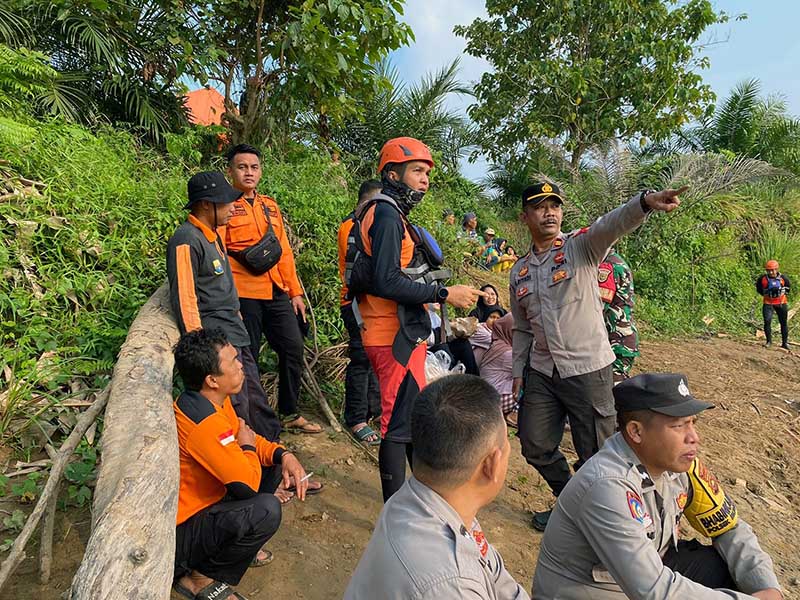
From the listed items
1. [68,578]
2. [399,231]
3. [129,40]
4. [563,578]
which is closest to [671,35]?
[129,40]

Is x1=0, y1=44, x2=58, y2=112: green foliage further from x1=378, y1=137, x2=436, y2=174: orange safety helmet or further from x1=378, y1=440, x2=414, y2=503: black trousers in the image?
x1=378, y1=440, x2=414, y2=503: black trousers

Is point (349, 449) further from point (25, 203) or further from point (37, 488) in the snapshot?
point (25, 203)

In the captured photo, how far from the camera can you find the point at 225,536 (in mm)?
2291

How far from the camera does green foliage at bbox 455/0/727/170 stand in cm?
1111

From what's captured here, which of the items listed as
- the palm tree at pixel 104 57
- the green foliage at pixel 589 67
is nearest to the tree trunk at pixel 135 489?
the palm tree at pixel 104 57

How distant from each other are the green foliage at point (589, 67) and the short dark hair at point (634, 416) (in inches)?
416

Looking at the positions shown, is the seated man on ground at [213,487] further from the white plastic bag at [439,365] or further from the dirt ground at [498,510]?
the white plastic bag at [439,365]

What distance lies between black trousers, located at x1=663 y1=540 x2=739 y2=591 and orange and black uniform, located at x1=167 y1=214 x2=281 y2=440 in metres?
2.29

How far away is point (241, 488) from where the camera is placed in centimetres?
233

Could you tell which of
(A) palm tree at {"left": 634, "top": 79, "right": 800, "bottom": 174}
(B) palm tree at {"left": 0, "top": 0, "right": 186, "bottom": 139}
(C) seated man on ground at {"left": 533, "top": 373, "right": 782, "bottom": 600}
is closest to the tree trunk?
(C) seated man on ground at {"left": 533, "top": 373, "right": 782, "bottom": 600}

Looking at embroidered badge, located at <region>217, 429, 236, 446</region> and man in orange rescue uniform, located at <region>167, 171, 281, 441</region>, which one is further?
man in orange rescue uniform, located at <region>167, 171, 281, 441</region>

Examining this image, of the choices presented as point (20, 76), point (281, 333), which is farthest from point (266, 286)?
point (20, 76)

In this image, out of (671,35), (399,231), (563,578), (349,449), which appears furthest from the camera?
(671,35)

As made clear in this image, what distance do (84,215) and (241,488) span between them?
3024mm
